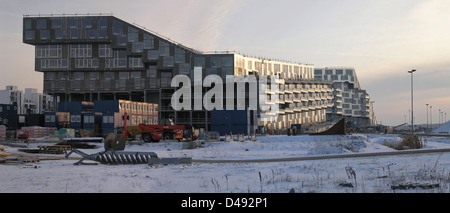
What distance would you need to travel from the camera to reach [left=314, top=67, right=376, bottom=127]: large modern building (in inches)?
7018

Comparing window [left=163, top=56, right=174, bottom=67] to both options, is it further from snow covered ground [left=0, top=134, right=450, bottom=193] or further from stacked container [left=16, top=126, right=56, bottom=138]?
snow covered ground [left=0, top=134, right=450, bottom=193]

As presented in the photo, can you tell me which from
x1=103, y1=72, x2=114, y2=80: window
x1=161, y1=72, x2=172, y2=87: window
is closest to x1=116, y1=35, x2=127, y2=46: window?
x1=103, y1=72, x2=114, y2=80: window

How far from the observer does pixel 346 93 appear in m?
186

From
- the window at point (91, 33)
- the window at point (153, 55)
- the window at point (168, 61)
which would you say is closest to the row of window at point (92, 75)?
the window at point (153, 55)

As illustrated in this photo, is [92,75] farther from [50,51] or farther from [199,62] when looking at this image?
[199,62]

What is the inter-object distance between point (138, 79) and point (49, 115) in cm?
2734

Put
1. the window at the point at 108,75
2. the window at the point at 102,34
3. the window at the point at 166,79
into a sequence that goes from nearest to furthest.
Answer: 1. the window at the point at 166,79
2. the window at the point at 102,34
3. the window at the point at 108,75

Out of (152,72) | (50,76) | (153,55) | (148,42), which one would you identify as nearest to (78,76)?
(50,76)

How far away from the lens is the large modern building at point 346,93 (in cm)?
17825

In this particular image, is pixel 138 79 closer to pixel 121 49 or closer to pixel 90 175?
pixel 121 49

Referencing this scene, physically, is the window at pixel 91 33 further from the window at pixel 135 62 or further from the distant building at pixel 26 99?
the distant building at pixel 26 99
